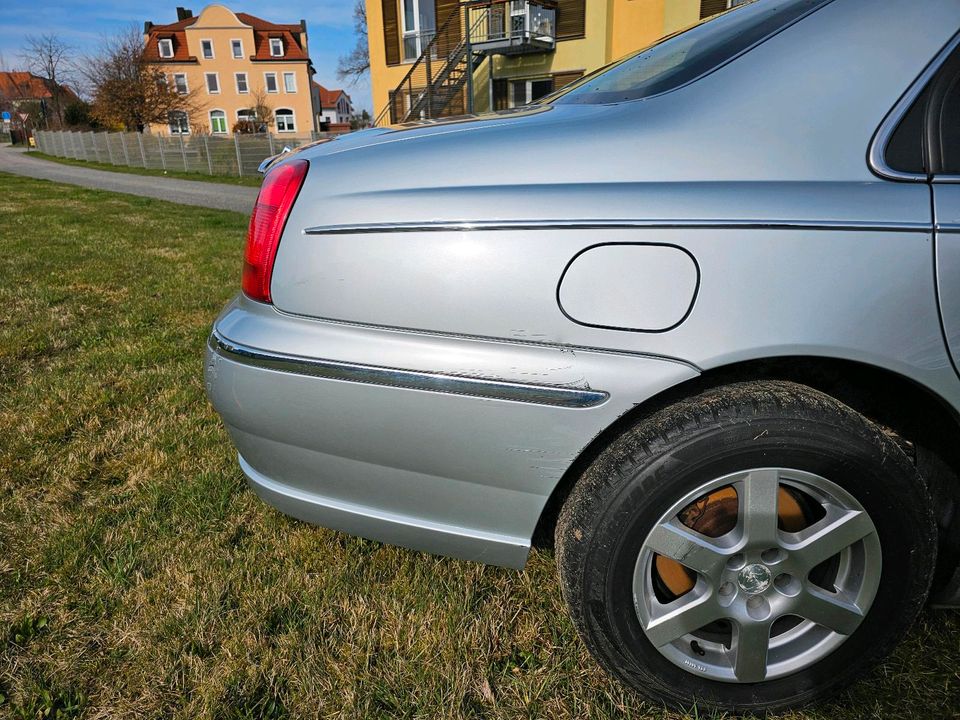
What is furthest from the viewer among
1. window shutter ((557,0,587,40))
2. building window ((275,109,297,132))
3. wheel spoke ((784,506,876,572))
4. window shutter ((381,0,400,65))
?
building window ((275,109,297,132))

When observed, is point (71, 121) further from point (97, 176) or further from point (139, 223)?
point (139, 223)

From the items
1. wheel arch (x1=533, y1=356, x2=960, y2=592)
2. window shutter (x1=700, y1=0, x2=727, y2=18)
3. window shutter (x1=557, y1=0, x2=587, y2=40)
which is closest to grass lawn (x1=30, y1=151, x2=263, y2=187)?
window shutter (x1=557, y1=0, x2=587, y2=40)

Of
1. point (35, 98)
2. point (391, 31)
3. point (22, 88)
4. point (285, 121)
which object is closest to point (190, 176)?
point (391, 31)

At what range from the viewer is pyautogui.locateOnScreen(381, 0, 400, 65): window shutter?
20.7 m

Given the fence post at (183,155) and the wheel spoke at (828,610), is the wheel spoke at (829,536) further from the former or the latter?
the fence post at (183,155)

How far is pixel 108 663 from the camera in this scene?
1712mm

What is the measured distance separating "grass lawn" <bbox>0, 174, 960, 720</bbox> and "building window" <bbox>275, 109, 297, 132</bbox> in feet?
186

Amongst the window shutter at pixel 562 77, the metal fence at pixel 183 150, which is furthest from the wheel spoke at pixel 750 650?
the window shutter at pixel 562 77

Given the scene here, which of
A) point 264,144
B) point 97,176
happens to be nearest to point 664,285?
point 264,144

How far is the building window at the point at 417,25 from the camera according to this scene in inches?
795

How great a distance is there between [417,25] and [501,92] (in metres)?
3.50

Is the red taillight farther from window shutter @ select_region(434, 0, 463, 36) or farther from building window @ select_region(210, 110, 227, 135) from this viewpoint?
building window @ select_region(210, 110, 227, 135)

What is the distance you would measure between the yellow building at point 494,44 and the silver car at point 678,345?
1635 centimetres

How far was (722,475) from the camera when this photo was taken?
54.7 inches
